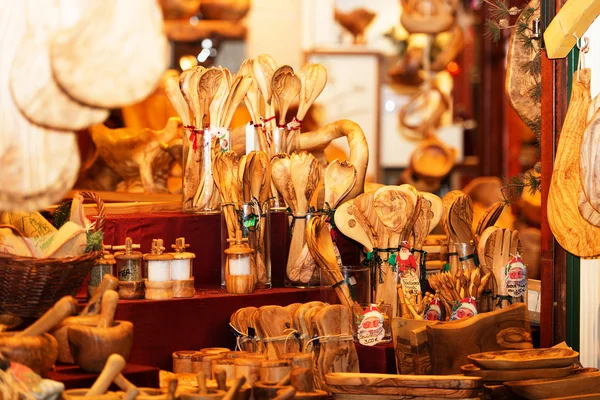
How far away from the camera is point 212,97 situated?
8.55 feet

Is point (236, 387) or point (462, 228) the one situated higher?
point (462, 228)

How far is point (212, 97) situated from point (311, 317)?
723 millimetres

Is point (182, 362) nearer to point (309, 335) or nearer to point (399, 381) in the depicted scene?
point (309, 335)

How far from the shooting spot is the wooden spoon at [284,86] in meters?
2.66

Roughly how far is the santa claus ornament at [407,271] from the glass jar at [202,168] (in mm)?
477

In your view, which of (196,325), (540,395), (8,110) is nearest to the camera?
(8,110)

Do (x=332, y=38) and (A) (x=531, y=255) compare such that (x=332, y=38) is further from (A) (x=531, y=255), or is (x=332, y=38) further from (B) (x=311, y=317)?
(B) (x=311, y=317)

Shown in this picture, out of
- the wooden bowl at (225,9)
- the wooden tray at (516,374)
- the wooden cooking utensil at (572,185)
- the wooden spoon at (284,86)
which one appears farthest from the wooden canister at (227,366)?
the wooden bowl at (225,9)

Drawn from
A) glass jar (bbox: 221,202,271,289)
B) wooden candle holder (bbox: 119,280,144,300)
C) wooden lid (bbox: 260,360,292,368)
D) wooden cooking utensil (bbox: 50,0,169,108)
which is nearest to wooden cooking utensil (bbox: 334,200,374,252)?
glass jar (bbox: 221,202,271,289)

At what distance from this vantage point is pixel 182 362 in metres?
2.10

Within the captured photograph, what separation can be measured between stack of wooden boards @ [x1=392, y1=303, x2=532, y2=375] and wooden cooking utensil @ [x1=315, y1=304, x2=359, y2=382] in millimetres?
118

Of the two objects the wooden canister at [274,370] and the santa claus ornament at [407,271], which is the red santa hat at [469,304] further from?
the wooden canister at [274,370]

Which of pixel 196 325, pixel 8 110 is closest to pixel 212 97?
pixel 196 325

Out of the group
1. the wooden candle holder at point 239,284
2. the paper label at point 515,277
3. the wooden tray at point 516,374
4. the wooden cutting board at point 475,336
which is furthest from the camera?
the paper label at point 515,277
